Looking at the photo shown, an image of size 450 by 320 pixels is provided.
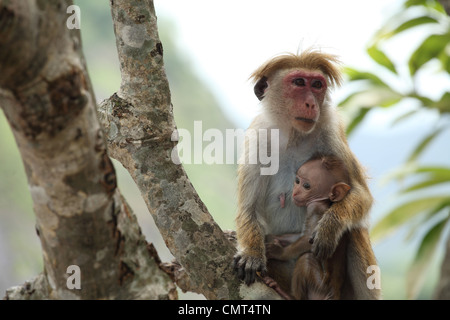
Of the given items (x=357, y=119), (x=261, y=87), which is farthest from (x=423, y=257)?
(x=261, y=87)

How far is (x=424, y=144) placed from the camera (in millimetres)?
7305

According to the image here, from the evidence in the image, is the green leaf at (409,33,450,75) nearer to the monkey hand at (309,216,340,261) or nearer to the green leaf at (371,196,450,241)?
the green leaf at (371,196,450,241)

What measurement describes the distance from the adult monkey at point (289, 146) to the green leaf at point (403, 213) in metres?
3.69

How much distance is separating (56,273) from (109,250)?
24 cm

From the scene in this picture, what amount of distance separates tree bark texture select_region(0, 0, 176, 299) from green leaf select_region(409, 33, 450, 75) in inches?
233

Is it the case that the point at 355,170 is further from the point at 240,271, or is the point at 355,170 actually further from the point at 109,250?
the point at 109,250

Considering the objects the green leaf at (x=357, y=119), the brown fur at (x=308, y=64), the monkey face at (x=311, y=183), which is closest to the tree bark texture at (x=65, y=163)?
the monkey face at (x=311, y=183)

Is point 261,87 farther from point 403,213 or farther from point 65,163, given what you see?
point 403,213

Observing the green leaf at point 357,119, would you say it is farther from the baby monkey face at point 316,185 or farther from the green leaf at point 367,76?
the baby monkey face at point 316,185

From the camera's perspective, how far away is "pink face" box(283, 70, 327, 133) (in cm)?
340

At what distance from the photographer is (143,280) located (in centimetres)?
216

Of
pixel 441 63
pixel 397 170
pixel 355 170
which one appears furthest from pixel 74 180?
pixel 441 63

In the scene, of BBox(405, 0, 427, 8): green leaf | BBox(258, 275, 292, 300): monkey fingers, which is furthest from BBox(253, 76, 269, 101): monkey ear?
BBox(405, 0, 427, 8): green leaf

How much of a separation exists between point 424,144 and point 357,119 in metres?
1.07
